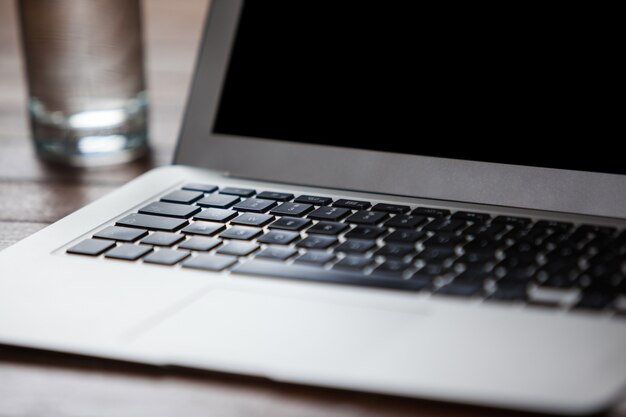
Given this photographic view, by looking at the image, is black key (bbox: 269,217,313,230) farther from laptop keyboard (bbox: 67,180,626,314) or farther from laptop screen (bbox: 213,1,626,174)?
laptop screen (bbox: 213,1,626,174)

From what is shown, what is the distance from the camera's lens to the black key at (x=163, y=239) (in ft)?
1.98

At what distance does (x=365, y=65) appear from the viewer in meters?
0.72

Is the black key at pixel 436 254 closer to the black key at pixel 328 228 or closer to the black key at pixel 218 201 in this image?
the black key at pixel 328 228

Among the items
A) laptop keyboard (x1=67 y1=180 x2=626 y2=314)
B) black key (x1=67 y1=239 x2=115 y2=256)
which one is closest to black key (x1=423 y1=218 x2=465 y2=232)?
laptop keyboard (x1=67 y1=180 x2=626 y2=314)

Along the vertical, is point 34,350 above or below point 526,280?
below

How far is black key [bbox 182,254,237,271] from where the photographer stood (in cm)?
56

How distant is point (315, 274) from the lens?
0.54 metres

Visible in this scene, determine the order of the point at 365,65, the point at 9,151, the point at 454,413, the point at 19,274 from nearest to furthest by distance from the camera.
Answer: the point at 454,413 → the point at 19,274 → the point at 365,65 → the point at 9,151

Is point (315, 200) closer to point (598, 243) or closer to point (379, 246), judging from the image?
point (379, 246)

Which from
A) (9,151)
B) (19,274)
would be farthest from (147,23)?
(19,274)

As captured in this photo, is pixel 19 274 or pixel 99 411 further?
pixel 19 274

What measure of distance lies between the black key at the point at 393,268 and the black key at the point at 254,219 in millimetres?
118

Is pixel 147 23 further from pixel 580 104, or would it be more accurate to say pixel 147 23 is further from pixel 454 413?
pixel 454 413

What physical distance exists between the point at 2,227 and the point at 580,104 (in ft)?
1.52
